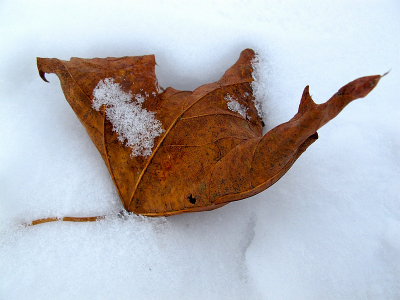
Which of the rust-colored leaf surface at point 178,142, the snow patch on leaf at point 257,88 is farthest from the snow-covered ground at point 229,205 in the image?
the rust-colored leaf surface at point 178,142

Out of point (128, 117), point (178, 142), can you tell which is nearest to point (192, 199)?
point (178, 142)

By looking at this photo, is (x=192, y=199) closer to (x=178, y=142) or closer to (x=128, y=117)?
(x=178, y=142)

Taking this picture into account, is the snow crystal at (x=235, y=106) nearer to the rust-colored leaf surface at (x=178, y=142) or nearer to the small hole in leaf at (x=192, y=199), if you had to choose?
the rust-colored leaf surface at (x=178, y=142)

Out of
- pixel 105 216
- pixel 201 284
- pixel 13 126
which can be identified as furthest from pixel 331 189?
pixel 13 126

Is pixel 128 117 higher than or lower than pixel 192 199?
higher

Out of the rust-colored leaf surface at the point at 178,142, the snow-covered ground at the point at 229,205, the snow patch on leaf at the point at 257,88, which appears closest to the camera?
the rust-colored leaf surface at the point at 178,142

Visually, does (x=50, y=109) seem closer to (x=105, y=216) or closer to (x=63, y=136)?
(x=63, y=136)

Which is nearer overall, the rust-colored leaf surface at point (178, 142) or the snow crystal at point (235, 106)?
the rust-colored leaf surface at point (178, 142)
